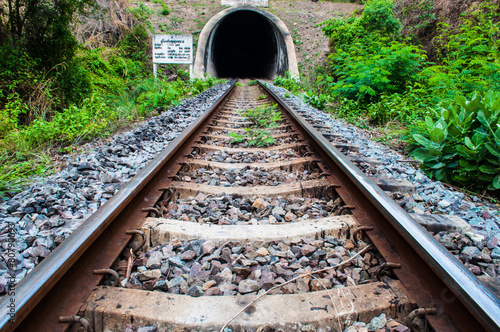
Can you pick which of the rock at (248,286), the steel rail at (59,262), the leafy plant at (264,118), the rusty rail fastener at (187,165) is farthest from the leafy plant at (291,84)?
the rock at (248,286)

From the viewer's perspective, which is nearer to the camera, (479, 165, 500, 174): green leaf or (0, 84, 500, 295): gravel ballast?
(0, 84, 500, 295): gravel ballast

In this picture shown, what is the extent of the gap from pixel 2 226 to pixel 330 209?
200cm

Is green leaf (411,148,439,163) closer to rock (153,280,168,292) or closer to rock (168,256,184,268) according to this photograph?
rock (168,256,184,268)

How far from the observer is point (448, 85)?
4.62m

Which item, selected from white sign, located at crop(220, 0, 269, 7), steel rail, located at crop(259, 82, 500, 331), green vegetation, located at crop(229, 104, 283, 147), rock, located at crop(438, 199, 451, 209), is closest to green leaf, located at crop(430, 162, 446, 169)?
rock, located at crop(438, 199, 451, 209)

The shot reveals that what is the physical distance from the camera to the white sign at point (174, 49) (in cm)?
1156

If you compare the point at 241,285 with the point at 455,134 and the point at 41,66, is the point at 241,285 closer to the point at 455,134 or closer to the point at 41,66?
the point at 455,134

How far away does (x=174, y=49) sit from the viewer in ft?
38.1

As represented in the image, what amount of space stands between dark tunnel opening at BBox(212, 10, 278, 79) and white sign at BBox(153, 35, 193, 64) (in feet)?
23.1

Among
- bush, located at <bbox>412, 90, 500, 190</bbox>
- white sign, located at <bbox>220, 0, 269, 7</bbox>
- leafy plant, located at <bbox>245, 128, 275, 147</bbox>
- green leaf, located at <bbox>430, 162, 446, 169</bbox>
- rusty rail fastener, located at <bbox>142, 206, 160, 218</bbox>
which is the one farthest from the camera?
white sign, located at <bbox>220, 0, 269, 7</bbox>

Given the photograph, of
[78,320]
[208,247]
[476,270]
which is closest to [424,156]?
[476,270]

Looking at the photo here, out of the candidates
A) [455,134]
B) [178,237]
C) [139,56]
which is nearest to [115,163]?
[178,237]

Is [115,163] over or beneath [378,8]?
beneath

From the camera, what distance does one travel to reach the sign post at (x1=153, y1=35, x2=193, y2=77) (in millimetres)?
11558
